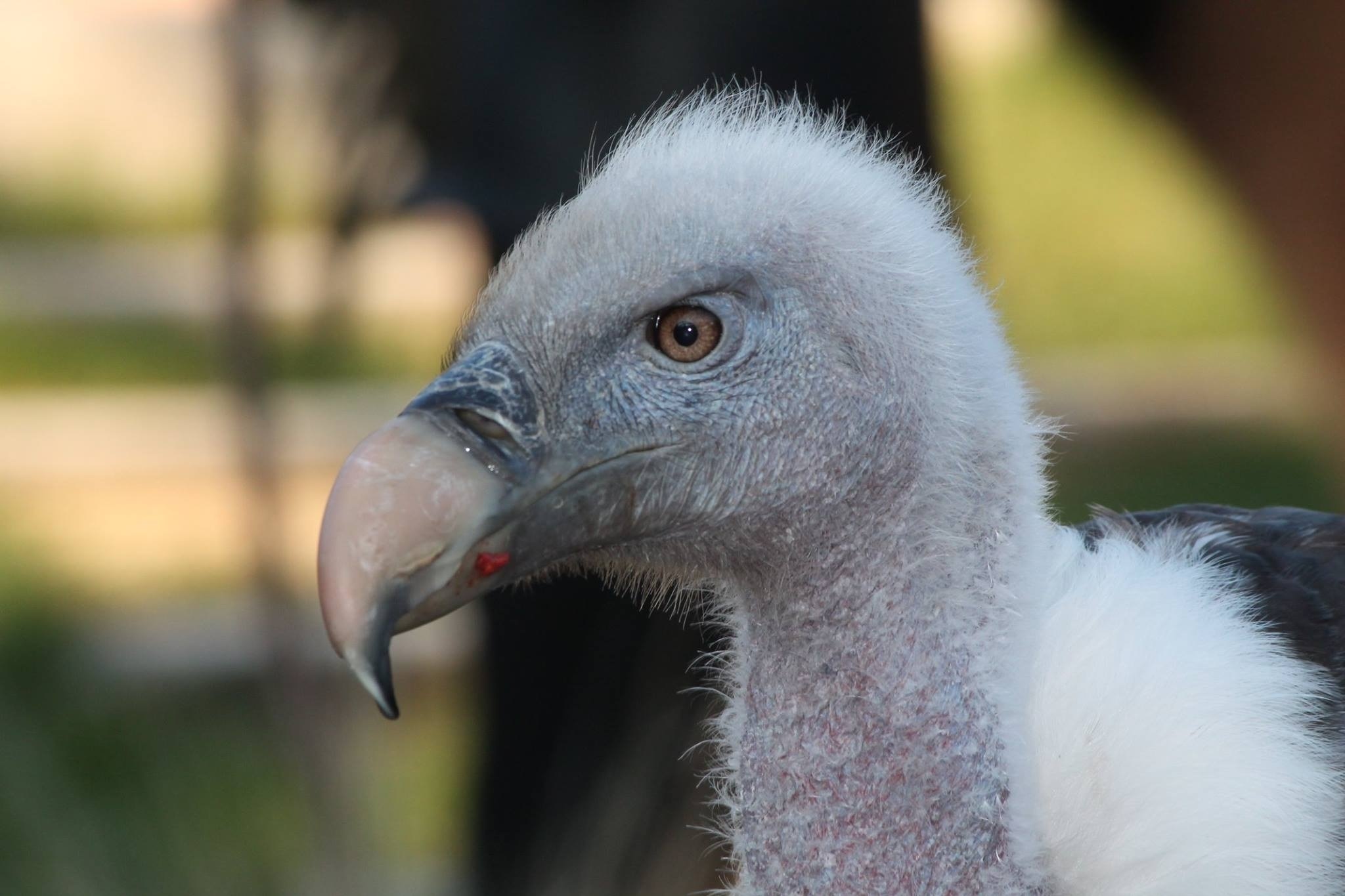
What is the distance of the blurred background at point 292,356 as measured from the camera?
3154mm

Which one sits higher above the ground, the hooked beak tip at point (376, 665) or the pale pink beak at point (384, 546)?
the pale pink beak at point (384, 546)

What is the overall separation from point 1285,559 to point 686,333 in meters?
0.63

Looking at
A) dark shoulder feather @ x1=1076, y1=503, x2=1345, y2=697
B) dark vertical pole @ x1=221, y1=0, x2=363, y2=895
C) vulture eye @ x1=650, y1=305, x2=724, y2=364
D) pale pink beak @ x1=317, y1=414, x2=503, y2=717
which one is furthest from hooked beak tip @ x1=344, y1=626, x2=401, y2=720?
dark vertical pole @ x1=221, y1=0, x2=363, y2=895

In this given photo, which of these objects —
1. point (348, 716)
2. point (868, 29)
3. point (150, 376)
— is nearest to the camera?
point (868, 29)

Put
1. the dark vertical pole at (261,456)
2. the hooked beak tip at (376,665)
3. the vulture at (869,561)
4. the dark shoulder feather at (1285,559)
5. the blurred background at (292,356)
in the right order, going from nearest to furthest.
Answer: the hooked beak tip at (376,665) → the vulture at (869,561) → the dark shoulder feather at (1285,559) → the dark vertical pole at (261,456) → the blurred background at (292,356)

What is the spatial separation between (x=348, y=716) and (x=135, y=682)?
2.38 feet

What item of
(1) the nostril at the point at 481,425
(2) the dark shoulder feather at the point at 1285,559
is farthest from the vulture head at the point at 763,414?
(2) the dark shoulder feather at the point at 1285,559

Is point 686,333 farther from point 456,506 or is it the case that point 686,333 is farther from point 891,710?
point 891,710

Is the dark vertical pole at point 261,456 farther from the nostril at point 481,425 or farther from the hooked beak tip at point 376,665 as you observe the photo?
the hooked beak tip at point 376,665

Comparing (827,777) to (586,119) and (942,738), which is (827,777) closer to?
(942,738)

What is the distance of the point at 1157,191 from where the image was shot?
786 centimetres

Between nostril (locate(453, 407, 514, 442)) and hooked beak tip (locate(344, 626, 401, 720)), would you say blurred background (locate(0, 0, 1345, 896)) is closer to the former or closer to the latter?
nostril (locate(453, 407, 514, 442))

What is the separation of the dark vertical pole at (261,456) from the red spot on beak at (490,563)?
5.26ft

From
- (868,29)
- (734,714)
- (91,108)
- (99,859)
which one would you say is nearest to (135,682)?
(99,859)
